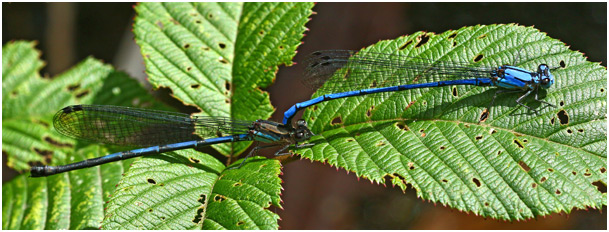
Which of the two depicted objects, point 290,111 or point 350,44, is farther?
point 350,44

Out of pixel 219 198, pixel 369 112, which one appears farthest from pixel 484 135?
pixel 219 198

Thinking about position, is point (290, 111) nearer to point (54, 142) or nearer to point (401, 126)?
point (401, 126)

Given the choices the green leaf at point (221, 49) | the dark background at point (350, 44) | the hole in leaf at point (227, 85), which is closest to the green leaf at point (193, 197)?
the green leaf at point (221, 49)

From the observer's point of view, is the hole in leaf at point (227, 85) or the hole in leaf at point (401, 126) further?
the hole in leaf at point (227, 85)

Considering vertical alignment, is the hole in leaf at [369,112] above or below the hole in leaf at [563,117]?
above

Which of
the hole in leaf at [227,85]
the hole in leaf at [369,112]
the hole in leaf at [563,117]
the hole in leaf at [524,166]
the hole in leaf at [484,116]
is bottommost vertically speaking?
the hole in leaf at [524,166]

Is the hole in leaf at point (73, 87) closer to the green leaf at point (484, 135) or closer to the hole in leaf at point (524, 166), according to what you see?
the green leaf at point (484, 135)

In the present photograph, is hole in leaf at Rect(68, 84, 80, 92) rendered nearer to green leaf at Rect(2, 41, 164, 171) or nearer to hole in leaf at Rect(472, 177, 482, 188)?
green leaf at Rect(2, 41, 164, 171)

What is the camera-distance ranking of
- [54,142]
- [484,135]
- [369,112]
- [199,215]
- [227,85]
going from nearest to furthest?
[199,215] < [484,135] < [369,112] < [227,85] < [54,142]
